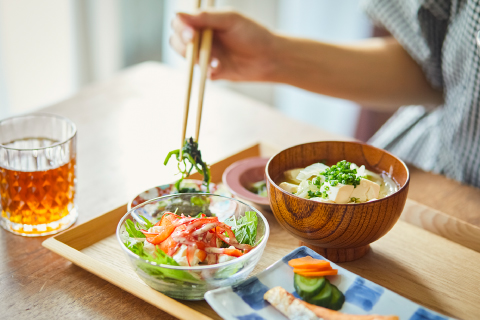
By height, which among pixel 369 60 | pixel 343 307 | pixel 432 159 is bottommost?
pixel 432 159

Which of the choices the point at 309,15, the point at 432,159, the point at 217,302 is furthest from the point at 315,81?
the point at 309,15

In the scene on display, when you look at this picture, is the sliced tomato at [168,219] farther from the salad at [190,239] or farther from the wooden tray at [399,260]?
the wooden tray at [399,260]

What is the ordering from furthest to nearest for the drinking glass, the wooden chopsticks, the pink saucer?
the wooden chopsticks < the pink saucer < the drinking glass

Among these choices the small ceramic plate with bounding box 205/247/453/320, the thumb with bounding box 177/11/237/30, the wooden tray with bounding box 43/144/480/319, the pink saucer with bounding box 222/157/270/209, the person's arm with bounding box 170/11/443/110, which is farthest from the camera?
the person's arm with bounding box 170/11/443/110

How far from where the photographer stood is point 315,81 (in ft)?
6.23

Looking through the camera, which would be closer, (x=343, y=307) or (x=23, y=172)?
(x=343, y=307)

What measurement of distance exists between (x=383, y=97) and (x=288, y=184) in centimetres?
107

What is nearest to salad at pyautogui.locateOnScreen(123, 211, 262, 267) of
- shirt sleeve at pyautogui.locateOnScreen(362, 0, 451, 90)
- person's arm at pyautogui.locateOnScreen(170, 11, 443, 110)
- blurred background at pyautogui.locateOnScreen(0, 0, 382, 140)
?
person's arm at pyautogui.locateOnScreen(170, 11, 443, 110)

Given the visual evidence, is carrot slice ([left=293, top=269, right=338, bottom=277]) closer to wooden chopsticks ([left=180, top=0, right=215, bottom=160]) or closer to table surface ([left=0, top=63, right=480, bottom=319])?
table surface ([left=0, top=63, right=480, bottom=319])

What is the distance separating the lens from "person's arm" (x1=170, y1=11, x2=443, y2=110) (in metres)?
1.78

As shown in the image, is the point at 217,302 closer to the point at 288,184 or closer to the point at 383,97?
the point at 288,184

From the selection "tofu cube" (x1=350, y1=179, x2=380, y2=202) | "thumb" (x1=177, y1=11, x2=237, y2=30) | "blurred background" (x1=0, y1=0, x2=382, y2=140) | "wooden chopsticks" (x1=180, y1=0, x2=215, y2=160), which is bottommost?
"blurred background" (x1=0, y1=0, x2=382, y2=140)

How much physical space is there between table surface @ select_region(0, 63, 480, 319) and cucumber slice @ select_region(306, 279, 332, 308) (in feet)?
0.90

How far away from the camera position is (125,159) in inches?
58.8
